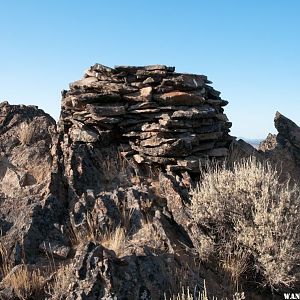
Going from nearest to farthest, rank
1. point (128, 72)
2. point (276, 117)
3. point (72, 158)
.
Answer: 1. point (72, 158)
2. point (128, 72)
3. point (276, 117)

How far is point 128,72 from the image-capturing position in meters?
11.3

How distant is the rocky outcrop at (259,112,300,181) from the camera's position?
1267 centimetres

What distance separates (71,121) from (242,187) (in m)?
5.33

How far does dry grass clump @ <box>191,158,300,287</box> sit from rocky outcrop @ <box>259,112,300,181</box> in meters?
4.11

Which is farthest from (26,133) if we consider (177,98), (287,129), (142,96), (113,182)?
(287,129)

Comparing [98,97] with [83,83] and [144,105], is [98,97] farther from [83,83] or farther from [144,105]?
[144,105]

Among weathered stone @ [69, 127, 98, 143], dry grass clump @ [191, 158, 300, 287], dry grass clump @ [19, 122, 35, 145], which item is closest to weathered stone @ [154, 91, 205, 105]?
weathered stone @ [69, 127, 98, 143]

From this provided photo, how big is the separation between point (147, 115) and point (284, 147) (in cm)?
534

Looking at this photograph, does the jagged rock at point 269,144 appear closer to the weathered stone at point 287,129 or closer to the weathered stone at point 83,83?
the weathered stone at point 287,129

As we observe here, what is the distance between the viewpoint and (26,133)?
1145 cm

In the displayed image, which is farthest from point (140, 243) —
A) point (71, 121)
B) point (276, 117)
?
point (276, 117)

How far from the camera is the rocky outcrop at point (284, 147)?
12666 millimetres

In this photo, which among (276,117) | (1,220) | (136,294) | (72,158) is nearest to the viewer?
(136,294)

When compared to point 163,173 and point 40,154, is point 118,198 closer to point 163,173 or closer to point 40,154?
point 163,173
